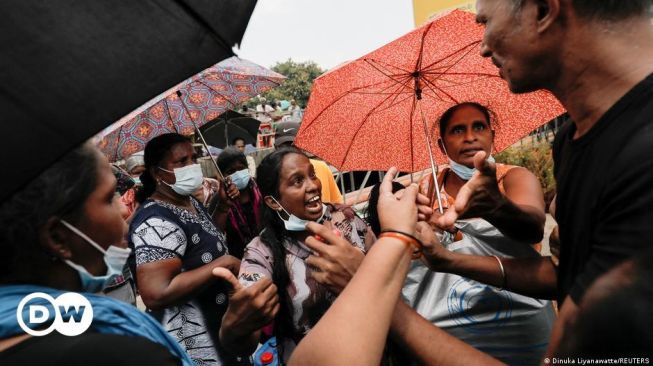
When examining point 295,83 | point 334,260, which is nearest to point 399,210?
point 334,260

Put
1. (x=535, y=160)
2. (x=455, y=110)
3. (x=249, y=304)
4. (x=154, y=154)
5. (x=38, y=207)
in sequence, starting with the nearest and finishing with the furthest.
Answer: (x=38, y=207) → (x=249, y=304) → (x=455, y=110) → (x=154, y=154) → (x=535, y=160)

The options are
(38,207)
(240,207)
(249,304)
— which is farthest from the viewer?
A: (240,207)

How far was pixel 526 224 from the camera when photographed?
6.10 ft

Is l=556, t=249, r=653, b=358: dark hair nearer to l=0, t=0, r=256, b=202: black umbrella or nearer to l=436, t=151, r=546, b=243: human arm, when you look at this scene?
l=436, t=151, r=546, b=243: human arm

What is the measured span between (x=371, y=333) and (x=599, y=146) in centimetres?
74

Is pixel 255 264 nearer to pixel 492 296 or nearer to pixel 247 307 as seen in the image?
pixel 247 307

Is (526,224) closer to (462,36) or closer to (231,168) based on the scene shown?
(462,36)

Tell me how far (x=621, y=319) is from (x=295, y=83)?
6414cm

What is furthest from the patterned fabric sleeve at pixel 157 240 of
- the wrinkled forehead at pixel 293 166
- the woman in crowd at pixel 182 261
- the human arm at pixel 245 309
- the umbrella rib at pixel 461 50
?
the umbrella rib at pixel 461 50

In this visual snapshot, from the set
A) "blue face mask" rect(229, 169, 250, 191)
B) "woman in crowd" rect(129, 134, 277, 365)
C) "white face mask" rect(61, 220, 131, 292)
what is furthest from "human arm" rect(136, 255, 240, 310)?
"blue face mask" rect(229, 169, 250, 191)

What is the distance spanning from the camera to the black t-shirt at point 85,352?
Answer: 88 cm

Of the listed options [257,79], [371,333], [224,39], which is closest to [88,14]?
[224,39]

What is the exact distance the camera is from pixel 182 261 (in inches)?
98.0

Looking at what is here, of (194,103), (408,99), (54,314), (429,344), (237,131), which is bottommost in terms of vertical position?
(429,344)
